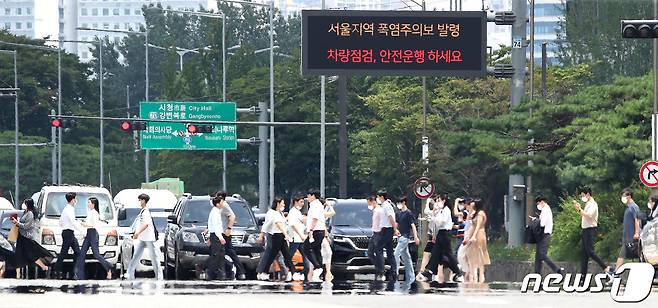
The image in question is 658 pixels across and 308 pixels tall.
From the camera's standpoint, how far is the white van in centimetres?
3831

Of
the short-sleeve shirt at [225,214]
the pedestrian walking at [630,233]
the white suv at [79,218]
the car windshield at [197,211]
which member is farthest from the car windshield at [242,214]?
the pedestrian walking at [630,233]

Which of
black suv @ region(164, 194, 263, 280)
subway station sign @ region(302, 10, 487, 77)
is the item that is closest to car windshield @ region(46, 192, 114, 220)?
black suv @ region(164, 194, 263, 280)

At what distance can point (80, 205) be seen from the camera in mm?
38281

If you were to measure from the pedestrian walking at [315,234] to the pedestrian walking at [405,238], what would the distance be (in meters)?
1.31

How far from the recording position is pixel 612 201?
4025 cm

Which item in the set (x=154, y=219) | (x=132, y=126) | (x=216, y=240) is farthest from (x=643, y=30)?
(x=132, y=126)

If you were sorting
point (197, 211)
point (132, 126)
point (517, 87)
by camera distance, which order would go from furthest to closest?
point (132, 126), point (517, 87), point (197, 211)

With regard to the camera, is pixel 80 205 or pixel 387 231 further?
pixel 80 205

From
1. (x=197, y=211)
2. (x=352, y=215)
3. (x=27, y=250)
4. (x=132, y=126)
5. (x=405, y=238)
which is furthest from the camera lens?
(x=132, y=126)

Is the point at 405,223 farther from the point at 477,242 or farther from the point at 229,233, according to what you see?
the point at 229,233

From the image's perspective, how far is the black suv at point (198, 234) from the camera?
35.8m

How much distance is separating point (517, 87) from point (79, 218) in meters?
12.7

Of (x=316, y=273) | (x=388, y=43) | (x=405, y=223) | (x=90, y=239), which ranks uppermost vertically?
(x=388, y=43)

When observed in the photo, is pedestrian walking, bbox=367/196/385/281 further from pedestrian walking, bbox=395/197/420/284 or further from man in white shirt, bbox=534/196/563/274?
man in white shirt, bbox=534/196/563/274
